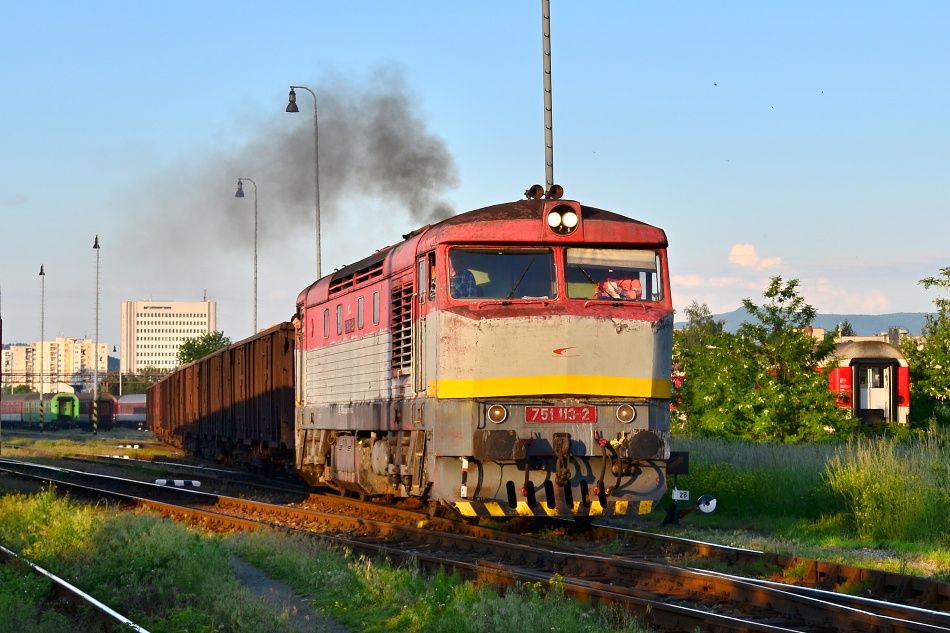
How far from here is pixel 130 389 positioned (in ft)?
494

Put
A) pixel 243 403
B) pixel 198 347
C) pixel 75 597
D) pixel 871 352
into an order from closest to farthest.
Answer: pixel 75 597 < pixel 243 403 < pixel 871 352 < pixel 198 347

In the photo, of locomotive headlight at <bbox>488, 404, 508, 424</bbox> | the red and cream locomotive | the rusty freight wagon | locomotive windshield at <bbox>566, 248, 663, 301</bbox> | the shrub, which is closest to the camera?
locomotive headlight at <bbox>488, 404, 508, 424</bbox>

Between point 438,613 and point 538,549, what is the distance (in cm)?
367

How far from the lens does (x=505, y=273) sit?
1559cm

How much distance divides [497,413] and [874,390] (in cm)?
3550

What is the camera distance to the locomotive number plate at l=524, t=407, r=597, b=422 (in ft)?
49.5

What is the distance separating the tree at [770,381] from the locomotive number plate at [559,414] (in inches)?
559

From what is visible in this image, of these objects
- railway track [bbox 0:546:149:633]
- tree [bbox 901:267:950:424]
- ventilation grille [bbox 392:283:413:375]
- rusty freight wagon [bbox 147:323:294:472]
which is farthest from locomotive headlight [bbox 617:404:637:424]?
tree [bbox 901:267:950:424]

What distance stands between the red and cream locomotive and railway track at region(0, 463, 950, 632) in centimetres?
78

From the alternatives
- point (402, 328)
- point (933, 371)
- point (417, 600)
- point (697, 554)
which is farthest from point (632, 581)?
point (933, 371)

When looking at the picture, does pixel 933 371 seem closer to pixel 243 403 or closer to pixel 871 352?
pixel 871 352

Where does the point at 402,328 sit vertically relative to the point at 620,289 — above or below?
below

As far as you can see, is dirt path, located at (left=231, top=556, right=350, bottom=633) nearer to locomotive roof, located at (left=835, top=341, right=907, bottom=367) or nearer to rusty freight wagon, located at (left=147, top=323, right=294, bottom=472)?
rusty freight wagon, located at (left=147, top=323, right=294, bottom=472)

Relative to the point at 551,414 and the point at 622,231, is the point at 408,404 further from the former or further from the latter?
the point at 622,231
